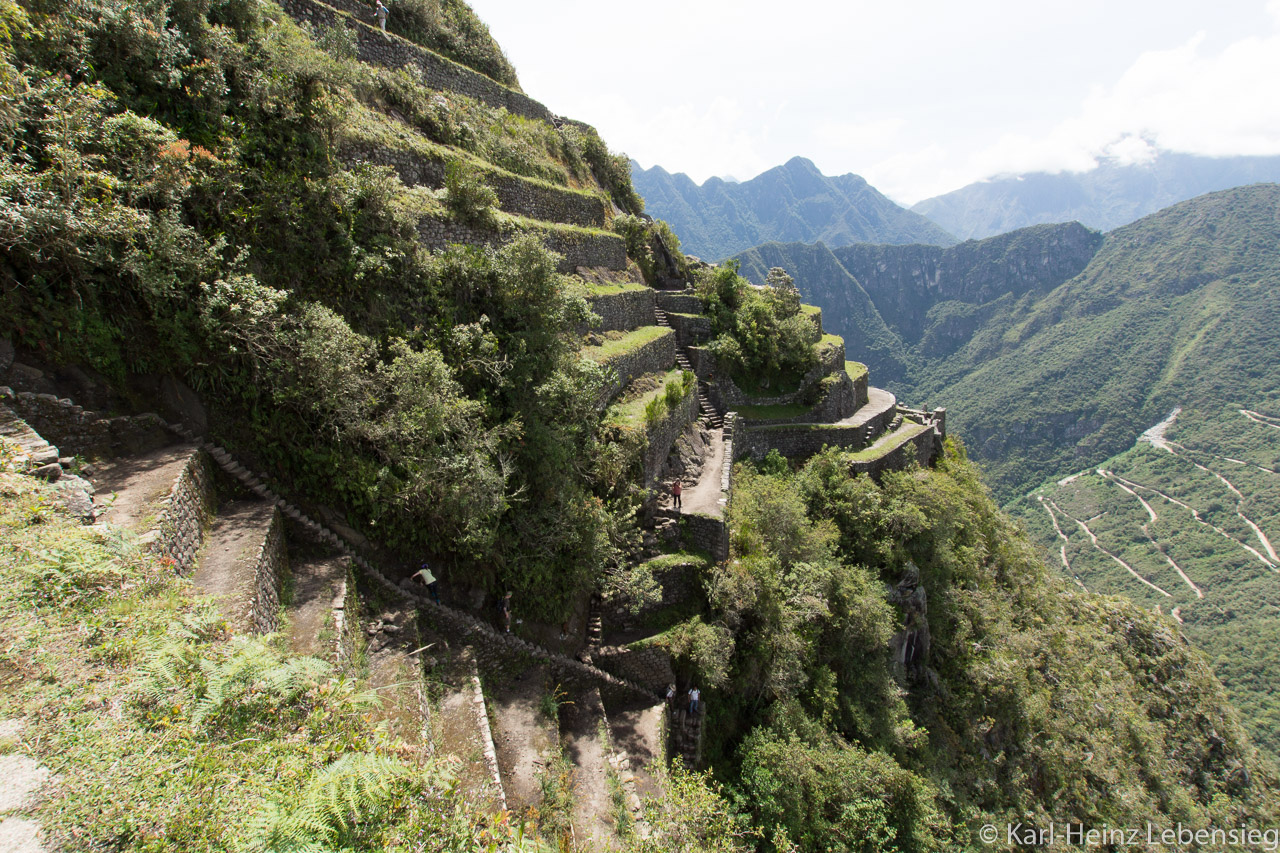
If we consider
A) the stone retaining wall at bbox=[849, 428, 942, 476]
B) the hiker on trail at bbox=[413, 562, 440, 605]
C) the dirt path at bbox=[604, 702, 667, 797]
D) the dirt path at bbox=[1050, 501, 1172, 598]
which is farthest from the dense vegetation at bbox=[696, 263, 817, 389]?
the dirt path at bbox=[1050, 501, 1172, 598]

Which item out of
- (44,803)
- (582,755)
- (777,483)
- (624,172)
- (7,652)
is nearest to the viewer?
(44,803)

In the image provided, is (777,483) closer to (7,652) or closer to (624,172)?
(7,652)

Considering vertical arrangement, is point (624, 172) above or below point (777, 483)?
above

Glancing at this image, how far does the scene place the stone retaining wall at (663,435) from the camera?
55.9ft

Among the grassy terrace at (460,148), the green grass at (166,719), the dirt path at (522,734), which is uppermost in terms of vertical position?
the grassy terrace at (460,148)

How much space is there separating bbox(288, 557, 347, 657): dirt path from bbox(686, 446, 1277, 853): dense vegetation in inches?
354

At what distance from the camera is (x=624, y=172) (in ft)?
106

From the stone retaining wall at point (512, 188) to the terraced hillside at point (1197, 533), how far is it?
260 feet

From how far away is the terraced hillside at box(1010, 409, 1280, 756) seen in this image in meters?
62.2

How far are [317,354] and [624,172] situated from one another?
26666 mm

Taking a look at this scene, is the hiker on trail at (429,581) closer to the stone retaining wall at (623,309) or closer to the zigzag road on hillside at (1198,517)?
the stone retaining wall at (623,309)

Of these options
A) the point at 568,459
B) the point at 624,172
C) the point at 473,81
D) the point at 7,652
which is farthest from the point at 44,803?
the point at 624,172

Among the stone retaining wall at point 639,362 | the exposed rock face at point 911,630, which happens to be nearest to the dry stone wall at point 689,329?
the stone retaining wall at point 639,362

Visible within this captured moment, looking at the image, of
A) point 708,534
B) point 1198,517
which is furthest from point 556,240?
point 1198,517
